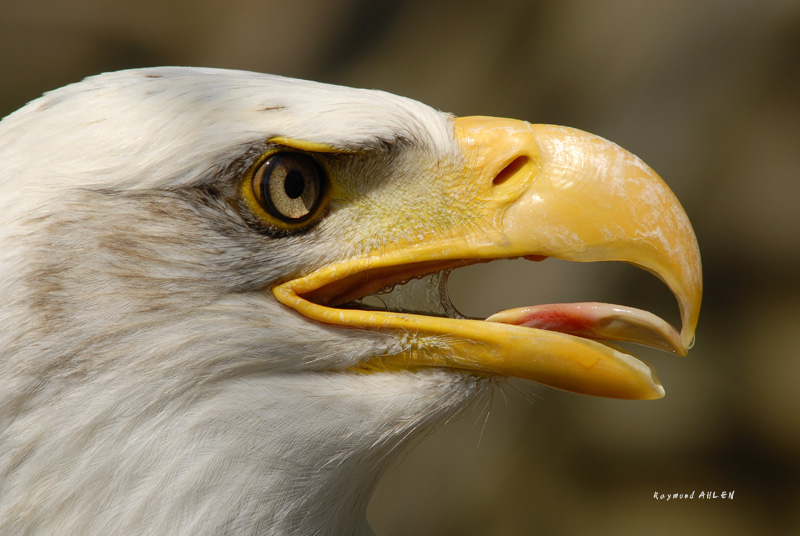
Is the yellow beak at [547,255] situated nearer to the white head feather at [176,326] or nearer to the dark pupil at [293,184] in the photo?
the white head feather at [176,326]

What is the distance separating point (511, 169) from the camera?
172 cm

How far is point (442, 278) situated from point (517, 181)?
11.2 inches

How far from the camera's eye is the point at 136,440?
1472 mm

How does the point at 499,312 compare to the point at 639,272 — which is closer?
the point at 499,312

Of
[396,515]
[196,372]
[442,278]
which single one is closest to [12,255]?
[196,372]

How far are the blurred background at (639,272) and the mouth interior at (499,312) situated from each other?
228 cm

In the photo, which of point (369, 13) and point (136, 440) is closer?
point (136, 440)

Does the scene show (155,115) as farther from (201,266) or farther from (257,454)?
(257,454)

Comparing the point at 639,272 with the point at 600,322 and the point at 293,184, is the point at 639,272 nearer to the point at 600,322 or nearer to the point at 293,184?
the point at 600,322

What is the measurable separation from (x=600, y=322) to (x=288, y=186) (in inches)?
29.7

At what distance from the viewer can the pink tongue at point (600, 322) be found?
5.52ft
